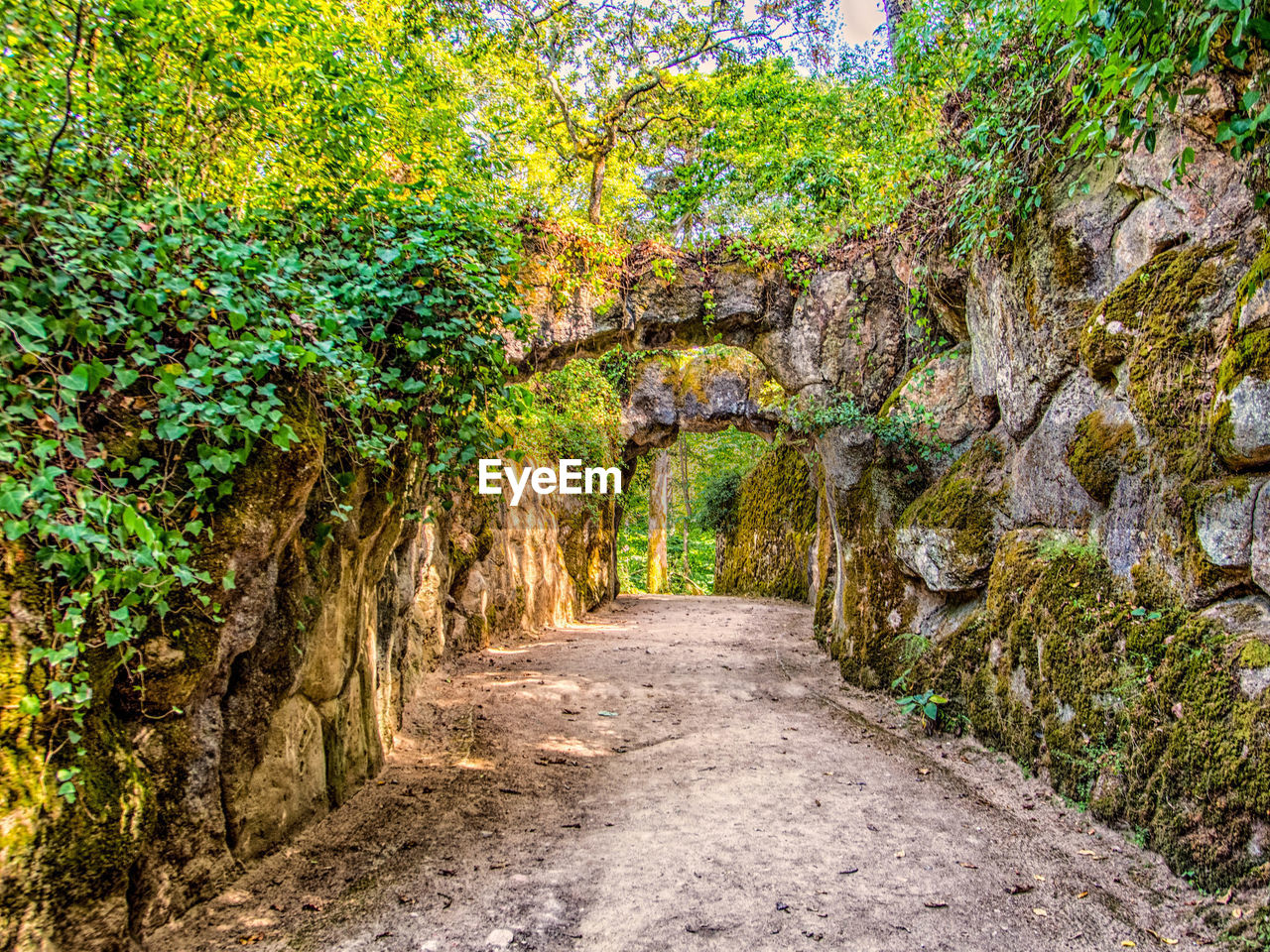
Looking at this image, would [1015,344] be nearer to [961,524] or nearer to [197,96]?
[961,524]

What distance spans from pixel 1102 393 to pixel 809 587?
10.3 metres

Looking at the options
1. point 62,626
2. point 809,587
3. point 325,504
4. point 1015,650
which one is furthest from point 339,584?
point 809,587

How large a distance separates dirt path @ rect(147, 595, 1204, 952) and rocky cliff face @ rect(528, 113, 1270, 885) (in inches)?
18.4

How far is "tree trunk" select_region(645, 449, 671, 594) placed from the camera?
18688mm

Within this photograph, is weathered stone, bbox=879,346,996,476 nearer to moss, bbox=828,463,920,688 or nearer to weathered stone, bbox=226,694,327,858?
moss, bbox=828,463,920,688

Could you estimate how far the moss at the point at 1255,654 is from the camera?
2963 mm

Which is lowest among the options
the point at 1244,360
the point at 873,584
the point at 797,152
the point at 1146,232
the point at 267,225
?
the point at 873,584

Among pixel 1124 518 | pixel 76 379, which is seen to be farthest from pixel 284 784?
pixel 1124 518

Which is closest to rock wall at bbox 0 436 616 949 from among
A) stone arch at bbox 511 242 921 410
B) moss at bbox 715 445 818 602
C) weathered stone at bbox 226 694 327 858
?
weathered stone at bbox 226 694 327 858

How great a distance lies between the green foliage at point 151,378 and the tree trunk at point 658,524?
15.3 meters

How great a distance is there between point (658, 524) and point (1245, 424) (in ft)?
52.4

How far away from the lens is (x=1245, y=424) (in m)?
3.13

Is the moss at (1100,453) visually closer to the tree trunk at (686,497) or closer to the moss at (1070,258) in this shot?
the moss at (1070,258)

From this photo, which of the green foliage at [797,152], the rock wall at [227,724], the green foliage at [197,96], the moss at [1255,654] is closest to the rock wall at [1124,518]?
the moss at [1255,654]
